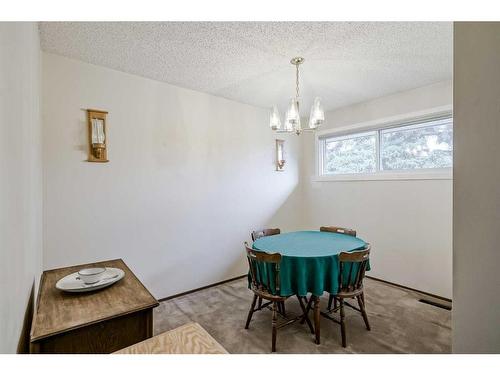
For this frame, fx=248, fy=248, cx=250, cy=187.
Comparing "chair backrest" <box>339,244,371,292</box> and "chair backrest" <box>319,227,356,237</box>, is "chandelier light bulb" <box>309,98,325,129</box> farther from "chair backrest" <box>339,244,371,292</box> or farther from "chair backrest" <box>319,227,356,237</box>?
"chair backrest" <box>319,227,356,237</box>

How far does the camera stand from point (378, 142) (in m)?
3.36

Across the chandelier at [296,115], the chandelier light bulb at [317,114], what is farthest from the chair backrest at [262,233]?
the chandelier light bulb at [317,114]

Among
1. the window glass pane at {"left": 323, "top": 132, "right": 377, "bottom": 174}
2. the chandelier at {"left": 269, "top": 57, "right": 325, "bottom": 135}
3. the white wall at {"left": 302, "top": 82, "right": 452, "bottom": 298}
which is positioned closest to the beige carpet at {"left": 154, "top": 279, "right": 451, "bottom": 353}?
the white wall at {"left": 302, "top": 82, "right": 452, "bottom": 298}

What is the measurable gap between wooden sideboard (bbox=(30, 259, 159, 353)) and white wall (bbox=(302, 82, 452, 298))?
2.98 meters

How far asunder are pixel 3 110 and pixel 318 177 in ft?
12.3

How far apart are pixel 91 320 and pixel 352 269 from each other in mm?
1745

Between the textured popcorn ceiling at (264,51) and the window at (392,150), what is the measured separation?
1.77 ft

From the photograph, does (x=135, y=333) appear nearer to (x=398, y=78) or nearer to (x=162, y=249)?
(x=162, y=249)

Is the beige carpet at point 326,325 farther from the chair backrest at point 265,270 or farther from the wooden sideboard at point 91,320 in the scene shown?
the wooden sideboard at point 91,320

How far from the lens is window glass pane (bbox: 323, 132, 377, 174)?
3.46 meters

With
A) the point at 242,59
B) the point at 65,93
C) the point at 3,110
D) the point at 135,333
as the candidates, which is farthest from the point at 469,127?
the point at 65,93

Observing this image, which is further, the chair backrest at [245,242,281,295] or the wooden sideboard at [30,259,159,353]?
the chair backrest at [245,242,281,295]

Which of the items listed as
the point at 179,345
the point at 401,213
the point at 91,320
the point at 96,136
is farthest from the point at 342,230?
the point at 96,136

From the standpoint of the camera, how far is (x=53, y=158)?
2.11m
